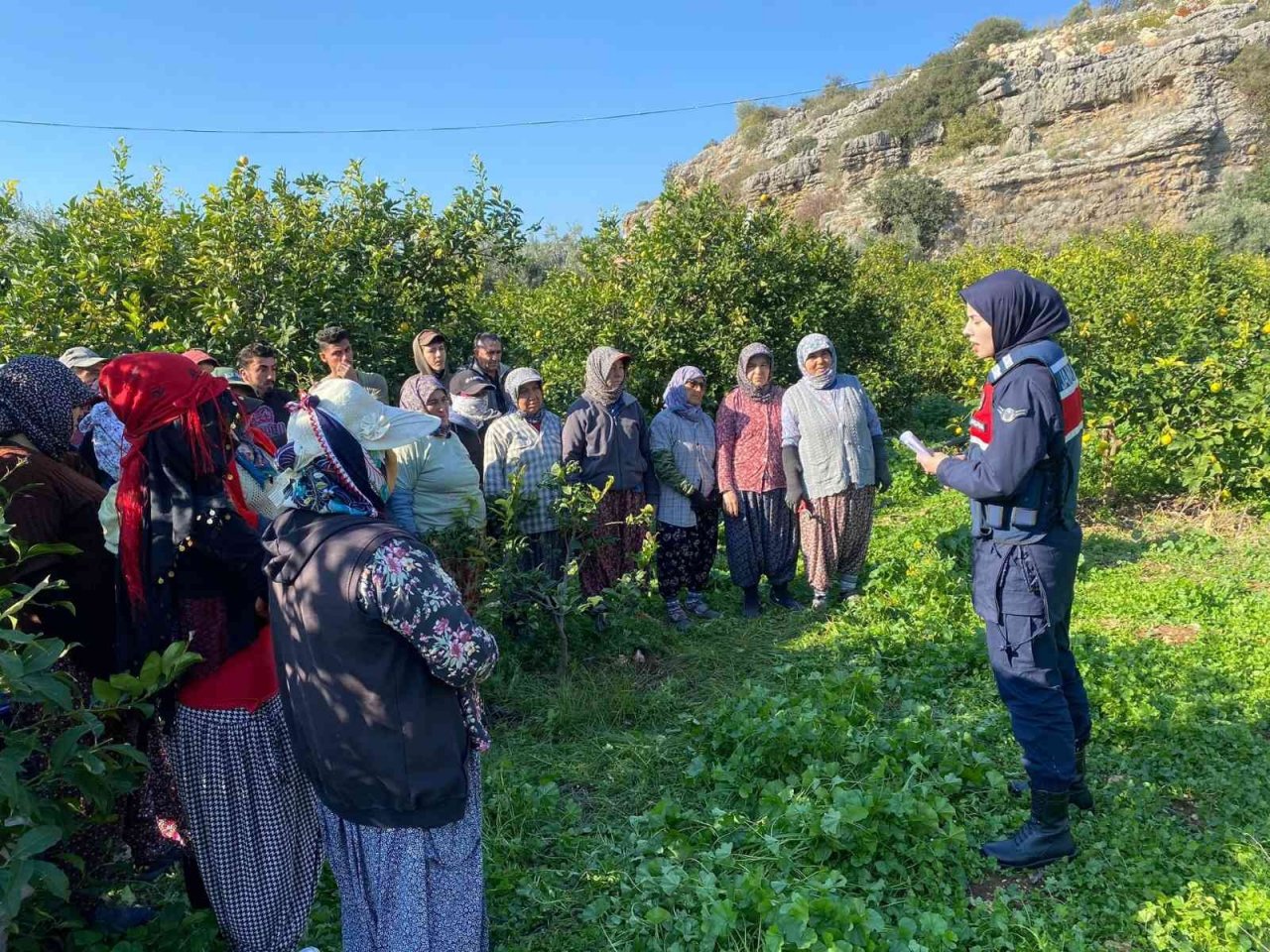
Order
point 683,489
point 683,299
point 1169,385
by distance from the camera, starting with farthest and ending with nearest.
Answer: point 683,299 → point 1169,385 → point 683,489

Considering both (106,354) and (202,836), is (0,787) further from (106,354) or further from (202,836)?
(106,354)

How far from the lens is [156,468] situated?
233cm

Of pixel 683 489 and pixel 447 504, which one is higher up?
pixel 447 504

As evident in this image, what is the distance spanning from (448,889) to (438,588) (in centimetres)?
80

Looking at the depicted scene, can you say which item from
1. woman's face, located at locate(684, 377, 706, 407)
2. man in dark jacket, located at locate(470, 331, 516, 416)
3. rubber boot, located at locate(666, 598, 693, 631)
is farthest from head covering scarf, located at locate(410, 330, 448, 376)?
rubber boot, located at locate(666, 598, 693, 631)

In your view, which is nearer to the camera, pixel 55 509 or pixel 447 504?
pixel 55 509

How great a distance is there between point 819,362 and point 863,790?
287 cm

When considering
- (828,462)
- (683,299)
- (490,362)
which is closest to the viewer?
(828,462)

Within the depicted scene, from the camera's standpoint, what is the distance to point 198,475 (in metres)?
2.36

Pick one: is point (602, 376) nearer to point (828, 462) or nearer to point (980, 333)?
point (828, 462)

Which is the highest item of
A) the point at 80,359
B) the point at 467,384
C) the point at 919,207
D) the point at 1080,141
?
the point at 1080,141

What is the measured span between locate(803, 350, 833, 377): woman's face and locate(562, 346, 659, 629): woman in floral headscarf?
3.49ft

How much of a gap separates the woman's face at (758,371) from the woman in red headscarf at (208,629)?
141 inches

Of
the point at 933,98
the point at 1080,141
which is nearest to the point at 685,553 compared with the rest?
the point at 1080,141
